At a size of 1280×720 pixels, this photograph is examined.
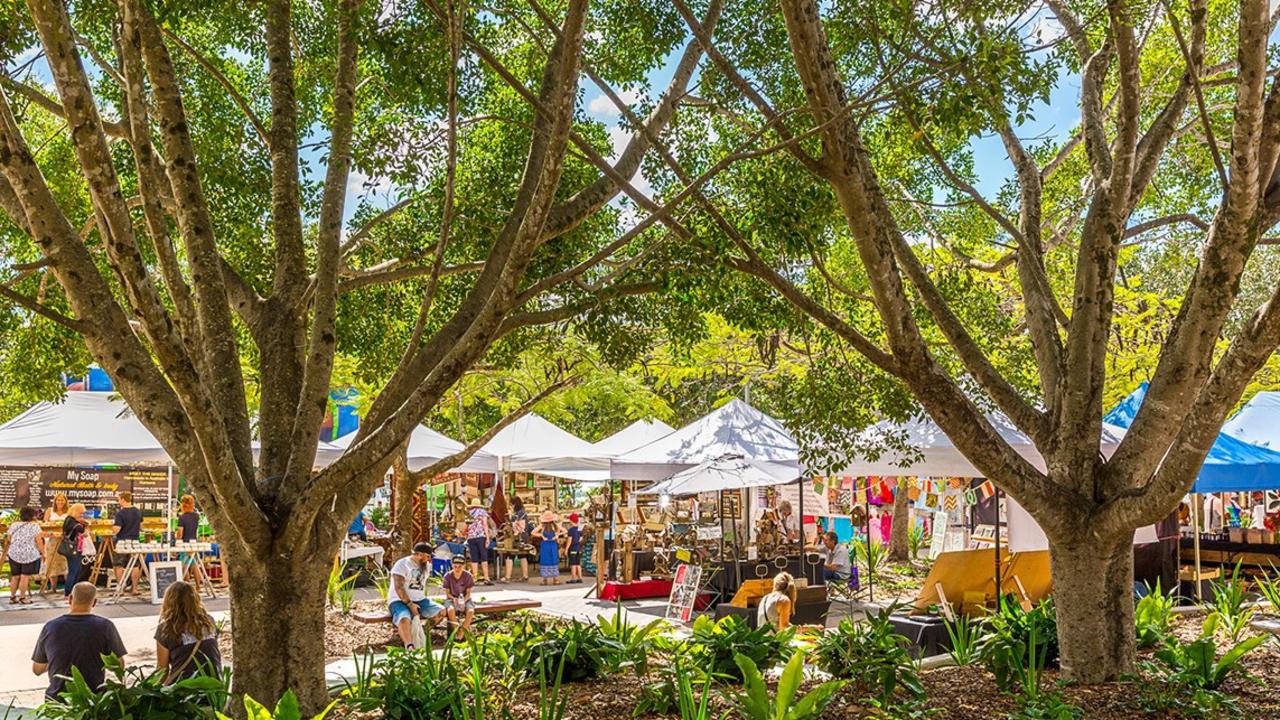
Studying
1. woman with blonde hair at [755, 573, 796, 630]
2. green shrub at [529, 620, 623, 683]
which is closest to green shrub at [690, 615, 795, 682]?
green shrub at [529, 620, 623, 683]

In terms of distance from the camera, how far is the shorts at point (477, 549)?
19.7 metres

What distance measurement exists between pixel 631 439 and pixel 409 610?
31.5ft

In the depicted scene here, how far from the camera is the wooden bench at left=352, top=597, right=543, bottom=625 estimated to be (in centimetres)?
1241

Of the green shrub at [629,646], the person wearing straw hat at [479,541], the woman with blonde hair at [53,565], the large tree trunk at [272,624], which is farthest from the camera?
the person wearing straw hat at [479,541]

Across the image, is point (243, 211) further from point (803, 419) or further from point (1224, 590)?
point (1224, 590)

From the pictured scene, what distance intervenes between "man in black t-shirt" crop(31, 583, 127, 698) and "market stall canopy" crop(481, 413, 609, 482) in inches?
483

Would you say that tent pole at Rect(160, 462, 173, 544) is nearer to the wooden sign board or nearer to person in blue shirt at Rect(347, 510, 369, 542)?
person in blue shirt at Rect(347, 510, 369, 542)

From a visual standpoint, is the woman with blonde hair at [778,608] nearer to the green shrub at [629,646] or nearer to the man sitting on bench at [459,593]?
the green shrub at [629,646]

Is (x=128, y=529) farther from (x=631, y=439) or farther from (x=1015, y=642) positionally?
(x=1015, y=642)

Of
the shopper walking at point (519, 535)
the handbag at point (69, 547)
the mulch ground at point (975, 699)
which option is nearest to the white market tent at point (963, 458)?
the mulch ground at point (975, 699)

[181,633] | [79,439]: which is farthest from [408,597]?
[79,439]

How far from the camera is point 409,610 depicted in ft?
37.8

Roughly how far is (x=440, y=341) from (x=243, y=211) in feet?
9.95

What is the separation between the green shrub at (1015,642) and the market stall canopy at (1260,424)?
6.36 metres
